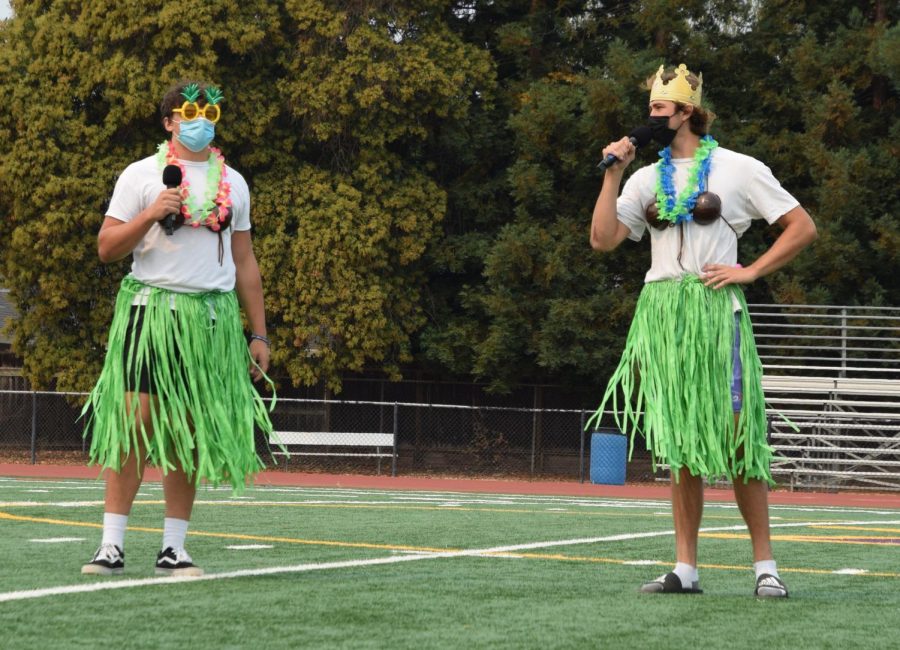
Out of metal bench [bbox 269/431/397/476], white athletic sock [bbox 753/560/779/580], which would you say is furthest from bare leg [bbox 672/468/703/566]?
metal bench [bbox 269/431/397/476]

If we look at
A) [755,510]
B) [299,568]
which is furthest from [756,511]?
[299,568]

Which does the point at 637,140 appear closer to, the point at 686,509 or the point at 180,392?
the point at 686,509

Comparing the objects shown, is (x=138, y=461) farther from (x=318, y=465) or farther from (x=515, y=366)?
(x=515, y=366)

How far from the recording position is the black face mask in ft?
19.6

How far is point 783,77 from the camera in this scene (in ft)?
92.0

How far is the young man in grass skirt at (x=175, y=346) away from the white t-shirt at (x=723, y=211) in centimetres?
163

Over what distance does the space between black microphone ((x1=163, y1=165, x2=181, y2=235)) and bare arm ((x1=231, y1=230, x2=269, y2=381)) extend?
0.38 m

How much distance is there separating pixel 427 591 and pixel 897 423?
20897 millimetres

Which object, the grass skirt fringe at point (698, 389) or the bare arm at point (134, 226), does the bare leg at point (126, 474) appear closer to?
the bare arm at point (134, 226)

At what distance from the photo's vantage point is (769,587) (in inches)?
225

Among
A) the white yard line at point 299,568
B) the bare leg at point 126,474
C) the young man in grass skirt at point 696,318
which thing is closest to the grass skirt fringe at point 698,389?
the young man in grass skirt at point 696,318

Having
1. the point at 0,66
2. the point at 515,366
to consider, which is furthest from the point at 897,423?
the point at 0,66

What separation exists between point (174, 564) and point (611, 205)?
7.08 ft

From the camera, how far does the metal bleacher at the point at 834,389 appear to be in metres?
23.7
